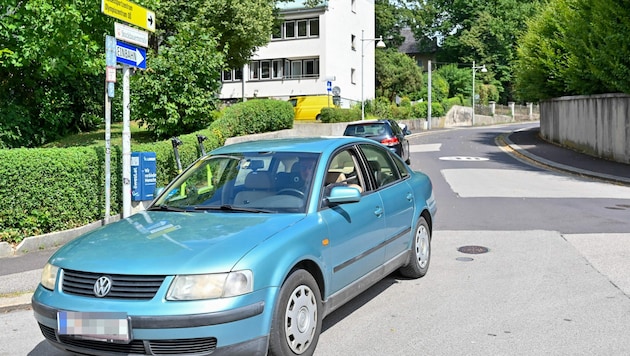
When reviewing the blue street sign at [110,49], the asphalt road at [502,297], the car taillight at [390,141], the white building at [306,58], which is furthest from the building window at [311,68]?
the blue street sign at [110,49]

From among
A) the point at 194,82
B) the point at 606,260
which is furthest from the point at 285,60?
the point at 606,260

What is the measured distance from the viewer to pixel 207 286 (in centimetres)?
366

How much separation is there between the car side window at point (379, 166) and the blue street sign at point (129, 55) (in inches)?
170

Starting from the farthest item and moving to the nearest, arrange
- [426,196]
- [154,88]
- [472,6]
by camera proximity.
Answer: [472,6] < [154,88] < [426,196]

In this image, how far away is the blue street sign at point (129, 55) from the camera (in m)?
8.55

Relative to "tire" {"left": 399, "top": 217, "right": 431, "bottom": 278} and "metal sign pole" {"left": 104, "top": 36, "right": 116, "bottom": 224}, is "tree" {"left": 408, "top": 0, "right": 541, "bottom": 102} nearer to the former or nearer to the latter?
"metal sign pole" {"left": 104, "top": 36, "right": 116, "bottom": 224}

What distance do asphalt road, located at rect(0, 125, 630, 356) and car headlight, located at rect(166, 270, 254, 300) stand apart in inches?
46.8

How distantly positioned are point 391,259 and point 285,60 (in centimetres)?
3914

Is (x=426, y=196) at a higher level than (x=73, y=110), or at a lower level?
lower

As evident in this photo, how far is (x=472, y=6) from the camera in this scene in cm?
7281

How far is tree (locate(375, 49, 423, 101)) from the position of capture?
57.3 m

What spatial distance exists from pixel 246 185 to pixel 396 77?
5413 cm

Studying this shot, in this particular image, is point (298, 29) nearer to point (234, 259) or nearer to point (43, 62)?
point (43, 62)

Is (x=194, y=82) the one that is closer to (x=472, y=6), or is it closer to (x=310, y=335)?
(x=310, y=335)
